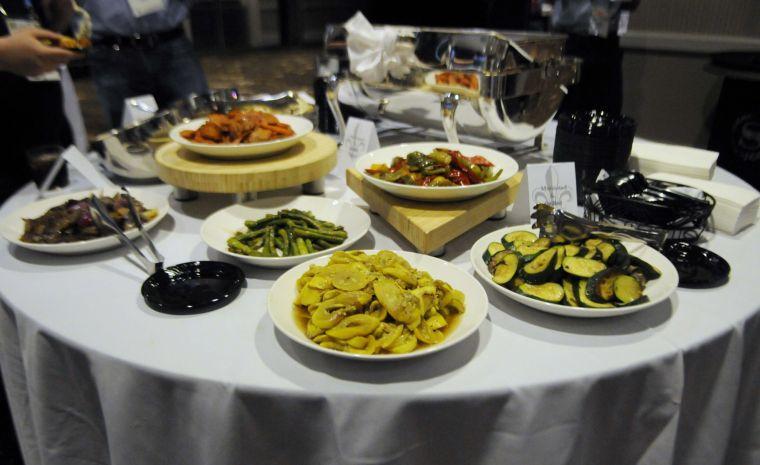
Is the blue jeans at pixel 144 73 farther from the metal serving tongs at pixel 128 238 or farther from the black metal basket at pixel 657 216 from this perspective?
the black metal basket at pixel 657 216

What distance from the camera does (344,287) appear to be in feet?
2.60

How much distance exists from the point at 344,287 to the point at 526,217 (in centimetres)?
65

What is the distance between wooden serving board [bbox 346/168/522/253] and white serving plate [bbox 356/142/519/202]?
0.07 feet

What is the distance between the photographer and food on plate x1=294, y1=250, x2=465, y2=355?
0.73m

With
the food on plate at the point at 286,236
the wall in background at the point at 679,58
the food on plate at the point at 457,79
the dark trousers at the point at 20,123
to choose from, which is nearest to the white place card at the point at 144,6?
the dark trousers at the point at 20,123

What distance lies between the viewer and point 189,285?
0.94 metres

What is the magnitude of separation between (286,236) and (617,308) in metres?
0.63

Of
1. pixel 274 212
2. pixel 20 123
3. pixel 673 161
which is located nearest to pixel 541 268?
pixel 274 212

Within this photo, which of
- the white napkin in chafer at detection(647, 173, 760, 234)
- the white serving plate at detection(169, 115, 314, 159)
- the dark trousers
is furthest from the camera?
the dark trousers

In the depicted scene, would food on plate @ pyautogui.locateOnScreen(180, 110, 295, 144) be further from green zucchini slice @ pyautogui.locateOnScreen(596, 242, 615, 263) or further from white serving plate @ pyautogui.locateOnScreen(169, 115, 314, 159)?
green zucchini slice @ pyautogui.locateOnScreen(596, 242, 615, 263)

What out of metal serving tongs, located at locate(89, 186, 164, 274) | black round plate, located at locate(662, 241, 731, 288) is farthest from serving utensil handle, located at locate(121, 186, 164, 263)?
black round plate, located at locate(662, 241, 731, 288)

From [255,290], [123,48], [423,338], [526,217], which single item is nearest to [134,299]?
[255,290]

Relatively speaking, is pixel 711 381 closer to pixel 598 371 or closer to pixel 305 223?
pixel 598 371

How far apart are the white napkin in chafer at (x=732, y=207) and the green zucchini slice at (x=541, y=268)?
0.55 m
